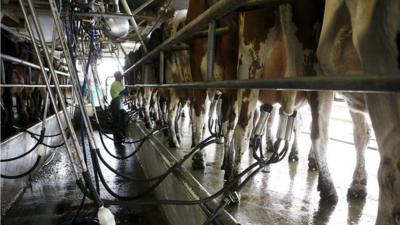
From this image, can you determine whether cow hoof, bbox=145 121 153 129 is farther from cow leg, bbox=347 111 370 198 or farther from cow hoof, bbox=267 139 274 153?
cow leg, bbox=347 111 370 198

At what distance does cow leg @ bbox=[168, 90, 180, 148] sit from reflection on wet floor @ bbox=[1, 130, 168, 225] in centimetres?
55

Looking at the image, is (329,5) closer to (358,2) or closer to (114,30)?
(358,2)

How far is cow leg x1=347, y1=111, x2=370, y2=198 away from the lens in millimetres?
1961

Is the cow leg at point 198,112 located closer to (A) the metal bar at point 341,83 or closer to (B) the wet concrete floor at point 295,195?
(B) the wet concrete floor at point 295,195

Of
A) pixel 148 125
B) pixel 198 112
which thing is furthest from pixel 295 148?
pixel 148 125

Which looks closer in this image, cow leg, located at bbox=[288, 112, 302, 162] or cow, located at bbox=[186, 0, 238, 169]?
cow, located at bbox=[186, 0, 238, 169]

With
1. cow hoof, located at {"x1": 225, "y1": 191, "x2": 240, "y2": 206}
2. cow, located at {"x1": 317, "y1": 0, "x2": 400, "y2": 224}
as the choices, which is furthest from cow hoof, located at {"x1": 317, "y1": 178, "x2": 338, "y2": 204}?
cow, located at {"x1": 317, "y1": 0, "x2": 400, "y2": 224}

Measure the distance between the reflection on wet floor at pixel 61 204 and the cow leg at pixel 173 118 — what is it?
55cm

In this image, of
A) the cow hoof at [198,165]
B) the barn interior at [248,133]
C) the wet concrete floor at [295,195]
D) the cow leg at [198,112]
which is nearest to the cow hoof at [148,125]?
the barn interior at [248,133]

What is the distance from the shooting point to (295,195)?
2.09m

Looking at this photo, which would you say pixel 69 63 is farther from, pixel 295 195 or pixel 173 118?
pixel 173 118

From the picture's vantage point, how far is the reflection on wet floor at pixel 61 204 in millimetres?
2914

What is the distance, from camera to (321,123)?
200 cm

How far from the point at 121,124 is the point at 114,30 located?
264 cm
